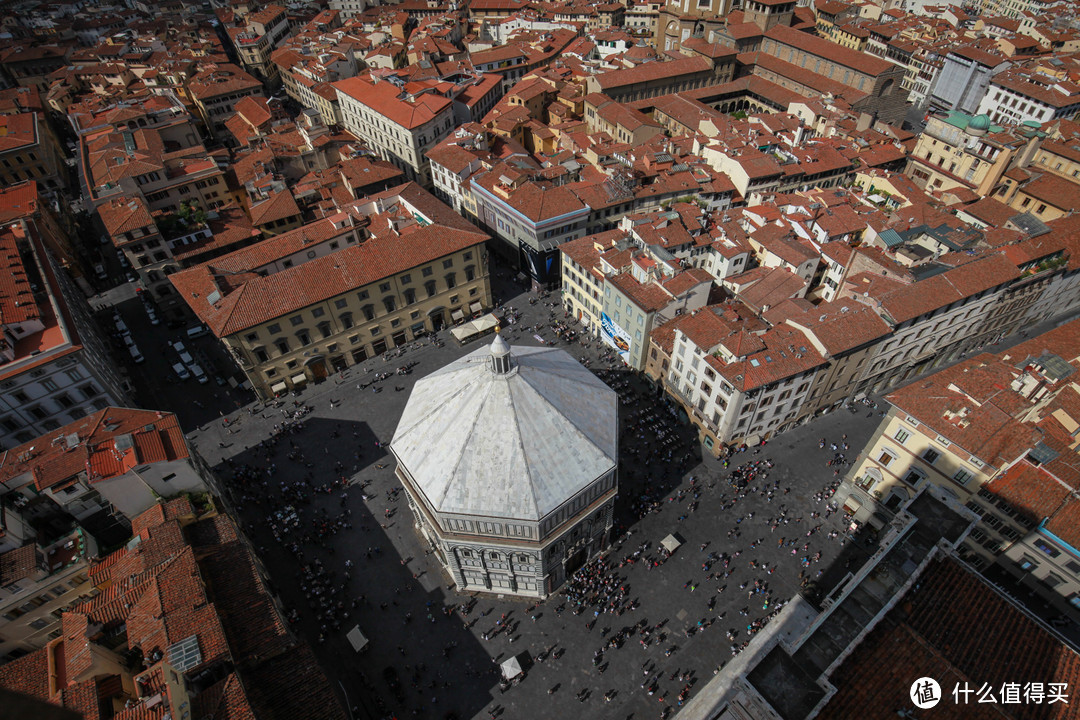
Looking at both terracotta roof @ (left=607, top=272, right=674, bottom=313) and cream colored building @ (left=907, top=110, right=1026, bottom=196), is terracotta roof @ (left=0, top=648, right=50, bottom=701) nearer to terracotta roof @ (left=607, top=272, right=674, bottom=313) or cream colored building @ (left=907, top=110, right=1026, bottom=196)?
terracotta roof @ (left=607, top=272, right=674, bottom=313)

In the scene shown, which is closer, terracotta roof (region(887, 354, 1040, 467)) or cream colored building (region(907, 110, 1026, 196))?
terracotta roof (region(887, 354, 1040, 467))

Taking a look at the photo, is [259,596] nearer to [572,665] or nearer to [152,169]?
[572,665]

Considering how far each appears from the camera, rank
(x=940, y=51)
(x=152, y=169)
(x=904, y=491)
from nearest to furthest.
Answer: (x=904, y=491)
(x=152, y=169)
(x=940, y=51)

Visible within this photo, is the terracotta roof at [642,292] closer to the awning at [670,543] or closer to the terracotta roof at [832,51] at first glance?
the awning at [670,543]

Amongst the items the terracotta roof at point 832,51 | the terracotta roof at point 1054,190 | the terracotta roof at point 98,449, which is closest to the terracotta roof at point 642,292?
the terracotta roof at point 98,449

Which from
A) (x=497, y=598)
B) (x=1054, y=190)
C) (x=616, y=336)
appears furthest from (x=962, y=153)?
(x=497, y=598)

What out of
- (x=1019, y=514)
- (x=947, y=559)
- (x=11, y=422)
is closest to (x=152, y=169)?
(x=11, y=422)

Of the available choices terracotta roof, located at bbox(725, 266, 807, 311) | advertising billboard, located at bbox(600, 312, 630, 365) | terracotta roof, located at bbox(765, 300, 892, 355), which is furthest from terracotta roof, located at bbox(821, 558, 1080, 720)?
advertising billboard, located at bbox(600, 312, 630, 365)
